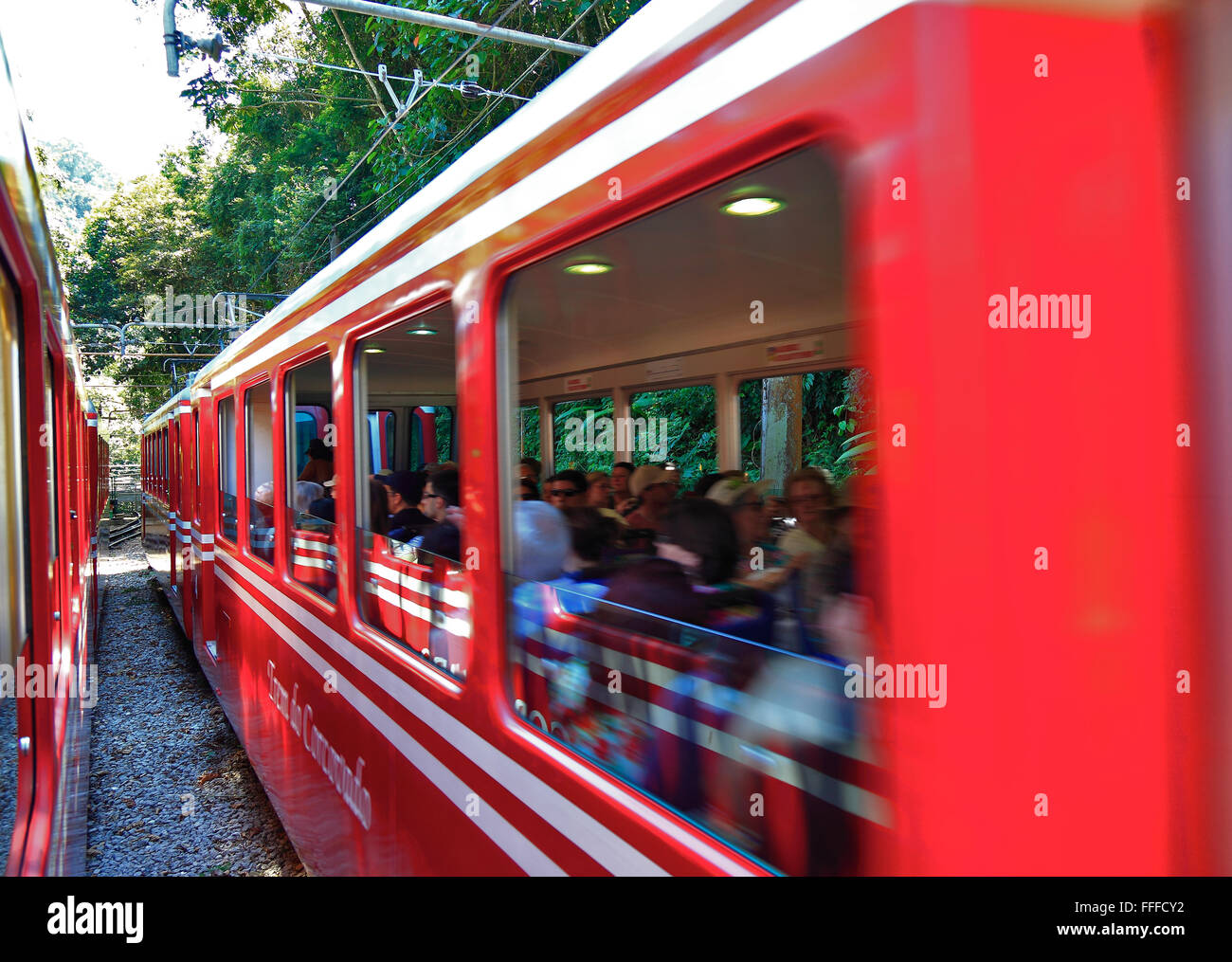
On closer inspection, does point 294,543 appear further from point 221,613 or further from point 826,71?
point 826,71

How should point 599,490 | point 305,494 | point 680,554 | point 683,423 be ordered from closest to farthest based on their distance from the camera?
point 680,554, point 305,494, point 599,490, point 683,423

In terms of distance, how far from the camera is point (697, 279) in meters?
3.32

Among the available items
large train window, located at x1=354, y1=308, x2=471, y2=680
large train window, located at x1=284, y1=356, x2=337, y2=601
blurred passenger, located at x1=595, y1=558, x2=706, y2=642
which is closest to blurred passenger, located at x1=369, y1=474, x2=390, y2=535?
large train window, located at x1=354, y1=308, x2=471, y2=680

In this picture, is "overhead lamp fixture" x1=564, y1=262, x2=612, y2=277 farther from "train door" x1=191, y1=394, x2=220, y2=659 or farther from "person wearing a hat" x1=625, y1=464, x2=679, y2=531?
"train door" x1=191, y1=394, x2=220, y2=659

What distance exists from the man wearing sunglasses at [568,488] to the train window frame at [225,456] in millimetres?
2612

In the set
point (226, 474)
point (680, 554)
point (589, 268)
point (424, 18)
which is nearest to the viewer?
point (680, 554)

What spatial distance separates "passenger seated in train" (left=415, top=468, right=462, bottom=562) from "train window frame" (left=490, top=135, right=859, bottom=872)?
50 centimetres

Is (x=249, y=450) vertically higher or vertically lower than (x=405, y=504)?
higher

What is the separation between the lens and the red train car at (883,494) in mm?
1019

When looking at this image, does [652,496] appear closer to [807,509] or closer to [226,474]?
[807,509]

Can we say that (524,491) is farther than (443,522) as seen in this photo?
No

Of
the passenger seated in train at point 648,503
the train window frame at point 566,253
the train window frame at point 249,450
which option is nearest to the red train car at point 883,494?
the train window frame at point 566,253

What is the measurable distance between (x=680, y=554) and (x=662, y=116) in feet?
3.32

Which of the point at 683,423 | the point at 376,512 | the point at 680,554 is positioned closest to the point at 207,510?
the point at 376,512
